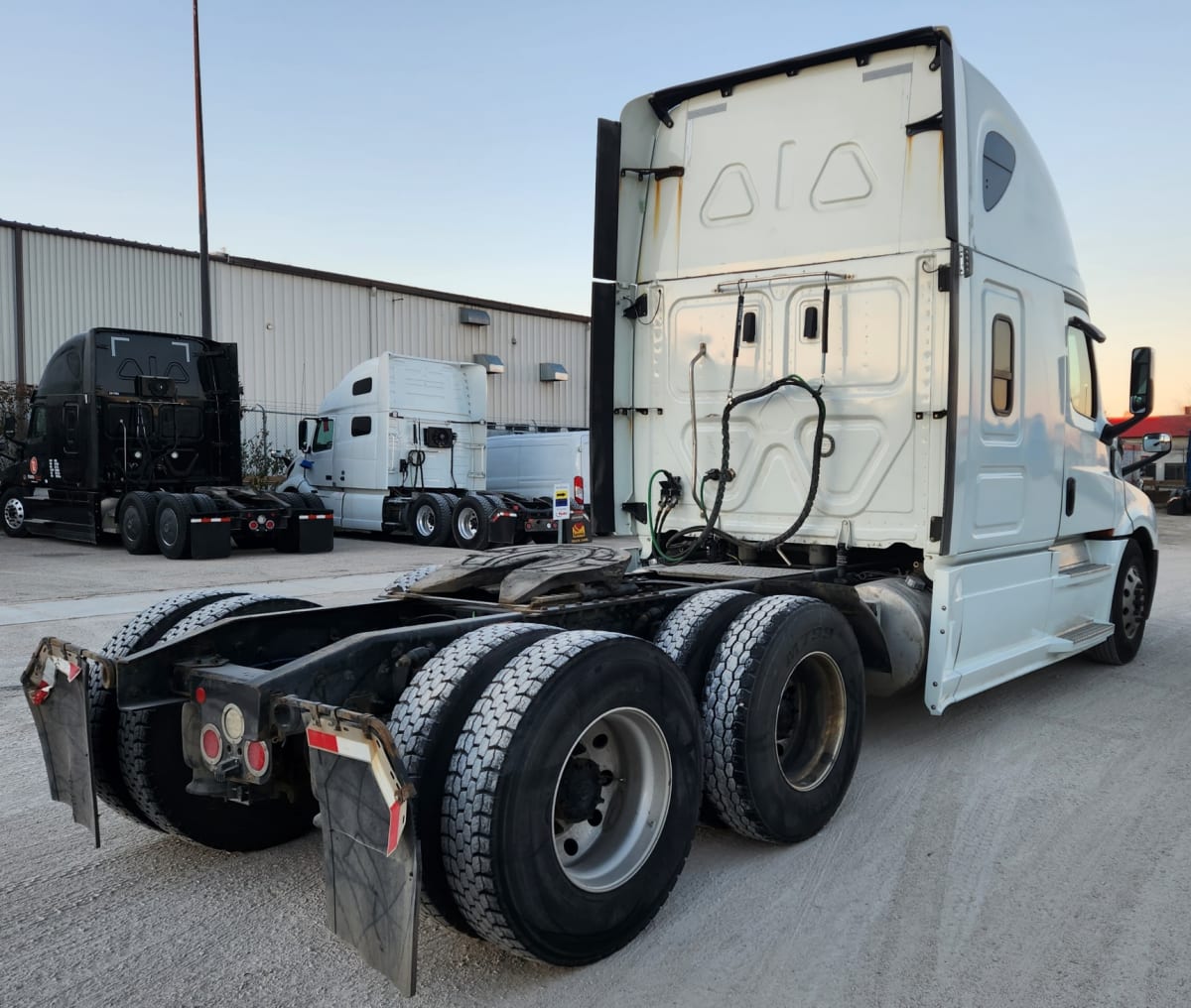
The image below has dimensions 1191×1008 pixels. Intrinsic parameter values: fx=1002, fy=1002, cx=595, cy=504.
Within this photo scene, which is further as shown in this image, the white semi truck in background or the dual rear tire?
the white semi truck in background

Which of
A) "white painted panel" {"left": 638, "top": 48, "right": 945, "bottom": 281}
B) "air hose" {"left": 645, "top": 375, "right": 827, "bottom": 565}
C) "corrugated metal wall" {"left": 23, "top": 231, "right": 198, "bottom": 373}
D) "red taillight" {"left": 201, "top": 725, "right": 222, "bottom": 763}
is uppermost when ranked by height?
"corrugated metal wall" {"left": 23, "top": 231, "right": 198, "bottom": 373}

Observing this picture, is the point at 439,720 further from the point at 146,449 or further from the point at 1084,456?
the point at 146,449

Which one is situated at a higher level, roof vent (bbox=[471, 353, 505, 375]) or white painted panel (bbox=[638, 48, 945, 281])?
roof vent (bbox=[471, 353, 505, 375])

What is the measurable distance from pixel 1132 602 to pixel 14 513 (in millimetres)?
17853

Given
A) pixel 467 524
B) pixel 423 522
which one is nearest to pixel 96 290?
pixel 423 522

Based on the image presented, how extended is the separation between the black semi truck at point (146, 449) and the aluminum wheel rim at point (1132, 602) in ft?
39.0

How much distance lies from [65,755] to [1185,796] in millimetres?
4417

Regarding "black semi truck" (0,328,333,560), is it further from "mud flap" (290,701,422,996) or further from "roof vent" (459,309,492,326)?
"roof vent" (459,309,492,326)

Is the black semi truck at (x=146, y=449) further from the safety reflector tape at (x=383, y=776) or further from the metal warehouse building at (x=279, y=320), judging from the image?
the safety reflector tape at (x=383, y=776)

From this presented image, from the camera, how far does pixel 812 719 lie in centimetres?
412

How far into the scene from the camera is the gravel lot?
8.99ft

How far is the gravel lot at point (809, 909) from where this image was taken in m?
2.74

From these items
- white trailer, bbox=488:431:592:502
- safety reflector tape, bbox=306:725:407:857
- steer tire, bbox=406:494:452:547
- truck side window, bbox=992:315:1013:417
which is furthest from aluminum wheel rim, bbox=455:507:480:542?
safety reflector tape, bbox=306:725:407:857

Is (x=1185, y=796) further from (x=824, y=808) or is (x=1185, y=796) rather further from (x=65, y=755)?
(x=65, y=755)
